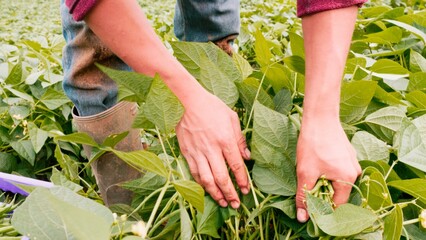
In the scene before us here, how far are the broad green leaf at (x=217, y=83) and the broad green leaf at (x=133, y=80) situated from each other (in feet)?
0.37

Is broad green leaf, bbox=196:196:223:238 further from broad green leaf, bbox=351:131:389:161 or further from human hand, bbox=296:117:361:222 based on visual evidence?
broad green leaf, bbox=351:131:389:161

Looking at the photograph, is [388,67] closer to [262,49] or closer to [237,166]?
[262,49]

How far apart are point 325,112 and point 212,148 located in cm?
17

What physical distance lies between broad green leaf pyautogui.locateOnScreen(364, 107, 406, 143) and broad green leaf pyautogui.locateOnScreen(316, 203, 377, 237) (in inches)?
11.2

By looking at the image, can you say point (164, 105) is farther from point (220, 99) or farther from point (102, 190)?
point (102, 190)

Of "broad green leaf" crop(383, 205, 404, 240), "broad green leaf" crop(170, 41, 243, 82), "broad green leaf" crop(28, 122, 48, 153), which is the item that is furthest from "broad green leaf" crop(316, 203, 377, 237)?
"broad green leaf" crop(28, 122, 48, 153)

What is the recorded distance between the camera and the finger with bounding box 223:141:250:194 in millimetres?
721

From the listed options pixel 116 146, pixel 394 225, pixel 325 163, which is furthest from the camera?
pixel 116 146

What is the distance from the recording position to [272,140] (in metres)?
0.73

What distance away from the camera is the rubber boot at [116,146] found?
1.01 meters

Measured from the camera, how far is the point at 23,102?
1228 mm

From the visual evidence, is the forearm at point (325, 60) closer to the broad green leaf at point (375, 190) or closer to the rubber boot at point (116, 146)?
the broad green leaf at point (375, 190)

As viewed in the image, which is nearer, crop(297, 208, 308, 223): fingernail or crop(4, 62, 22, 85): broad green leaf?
crop(297, 208, 308, 223): fingernail

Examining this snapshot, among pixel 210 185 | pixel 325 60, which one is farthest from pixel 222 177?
pixel 325 60
